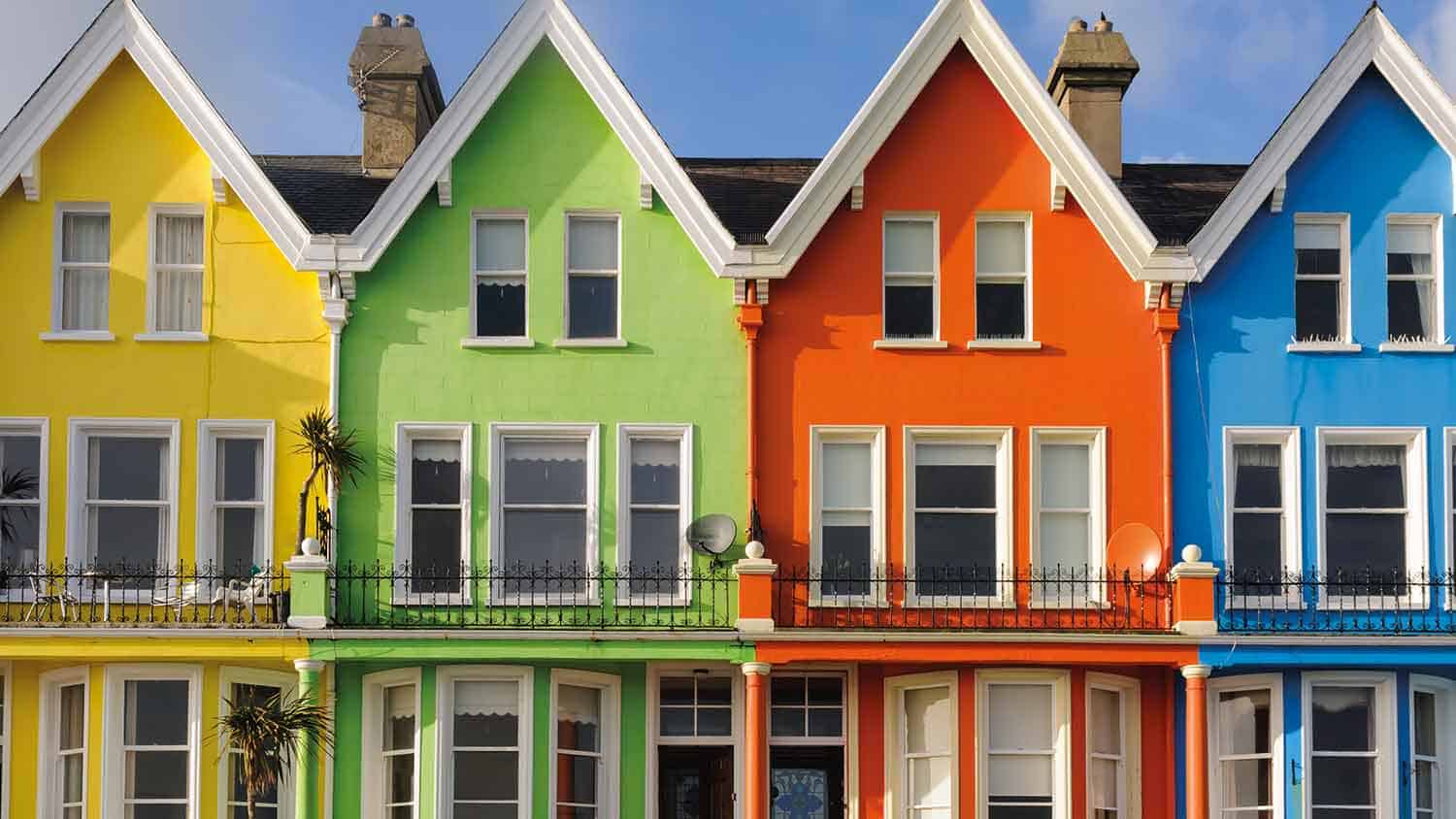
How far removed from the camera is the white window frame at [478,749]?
23.7 metres

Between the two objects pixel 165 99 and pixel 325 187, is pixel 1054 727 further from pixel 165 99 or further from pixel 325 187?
pixel 165 99

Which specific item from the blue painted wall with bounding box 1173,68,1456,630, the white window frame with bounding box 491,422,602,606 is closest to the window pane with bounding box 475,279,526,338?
the white window frame with bounding box 491,422,602,606

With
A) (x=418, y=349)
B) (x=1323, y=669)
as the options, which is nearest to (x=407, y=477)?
(x=418, y=349)

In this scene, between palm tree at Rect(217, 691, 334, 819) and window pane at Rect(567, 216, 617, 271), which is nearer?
palm tree at Rect(217, 691, 334, 819)

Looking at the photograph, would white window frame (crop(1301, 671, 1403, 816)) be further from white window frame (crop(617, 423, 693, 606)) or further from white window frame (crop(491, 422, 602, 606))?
white window frame (crop(491, 422, 602, 606))

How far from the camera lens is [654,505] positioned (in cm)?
2439

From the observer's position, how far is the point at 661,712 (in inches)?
961

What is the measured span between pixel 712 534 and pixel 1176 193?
27.1 ft

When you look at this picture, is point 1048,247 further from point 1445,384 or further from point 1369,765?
point 1369,765

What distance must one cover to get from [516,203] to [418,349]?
7.04ft

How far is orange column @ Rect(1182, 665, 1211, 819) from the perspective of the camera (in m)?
23.2

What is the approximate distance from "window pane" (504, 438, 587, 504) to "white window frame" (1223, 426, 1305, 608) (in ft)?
25.4

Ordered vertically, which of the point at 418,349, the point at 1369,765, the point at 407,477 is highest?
the point at 418,349

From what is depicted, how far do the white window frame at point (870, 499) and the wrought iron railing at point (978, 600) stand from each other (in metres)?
0.03
